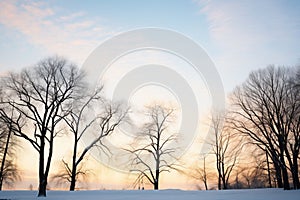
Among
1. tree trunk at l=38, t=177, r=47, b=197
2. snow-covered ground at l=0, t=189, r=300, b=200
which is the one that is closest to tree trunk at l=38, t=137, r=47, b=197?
tree trunk at l=38, t=177, r=47, b=197

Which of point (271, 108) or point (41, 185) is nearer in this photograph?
point (41, 185)

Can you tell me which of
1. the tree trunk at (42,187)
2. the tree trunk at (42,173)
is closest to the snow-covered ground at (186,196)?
the tree trunk at (42,187)

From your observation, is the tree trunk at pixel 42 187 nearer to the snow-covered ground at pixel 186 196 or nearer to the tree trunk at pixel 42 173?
the tree trunk at pixel 42 173

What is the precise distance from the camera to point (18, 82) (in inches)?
919

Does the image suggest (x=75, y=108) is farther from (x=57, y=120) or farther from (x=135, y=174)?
(x=135, y=174)

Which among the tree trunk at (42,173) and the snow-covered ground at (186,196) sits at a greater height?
the tree trunk at (42,173)

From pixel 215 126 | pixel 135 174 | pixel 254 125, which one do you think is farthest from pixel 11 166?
pixel 254 125

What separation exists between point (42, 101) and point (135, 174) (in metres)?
15.7

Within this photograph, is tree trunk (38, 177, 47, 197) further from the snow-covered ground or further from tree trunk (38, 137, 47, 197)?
the snow-covered ground

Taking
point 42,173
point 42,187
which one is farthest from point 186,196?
point 42,173

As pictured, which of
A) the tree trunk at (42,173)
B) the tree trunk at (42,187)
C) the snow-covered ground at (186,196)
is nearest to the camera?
the snow-covered ground at (186,196)

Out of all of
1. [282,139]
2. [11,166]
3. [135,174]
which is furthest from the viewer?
[11,166]

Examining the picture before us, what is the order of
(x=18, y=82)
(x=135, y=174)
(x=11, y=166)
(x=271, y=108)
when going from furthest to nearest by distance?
(x=11, y=166)
(x=135, y=174)
(x=271, y=108)
(x=18, y=82)

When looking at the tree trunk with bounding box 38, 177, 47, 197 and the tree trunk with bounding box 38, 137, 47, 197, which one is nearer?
the tree trunk with bounding box 38, 177, 47, 197
